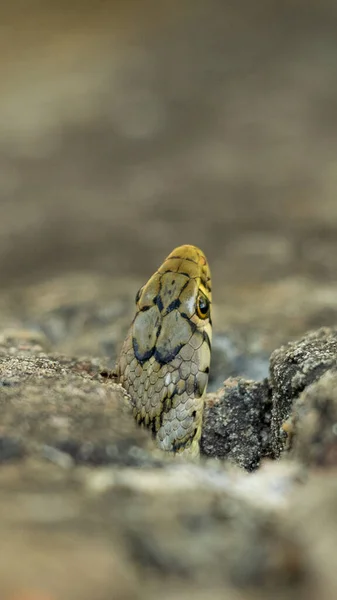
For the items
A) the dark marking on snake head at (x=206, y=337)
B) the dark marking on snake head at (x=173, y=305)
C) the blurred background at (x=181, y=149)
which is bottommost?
the dark marking on snake head at (x=206, y=337)

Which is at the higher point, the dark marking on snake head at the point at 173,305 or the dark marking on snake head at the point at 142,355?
the dark marking on snake head at the point at 173,305

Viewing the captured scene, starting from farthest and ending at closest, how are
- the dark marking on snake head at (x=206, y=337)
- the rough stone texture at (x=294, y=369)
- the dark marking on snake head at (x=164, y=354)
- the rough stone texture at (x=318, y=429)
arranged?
the dark marking on snake head at (x=206, y=337) → the dark marking on snake head at (x=164, y=354) → the rough stone texture at (x=294, y=369) → the rough stone texture at (x=318, y=429)

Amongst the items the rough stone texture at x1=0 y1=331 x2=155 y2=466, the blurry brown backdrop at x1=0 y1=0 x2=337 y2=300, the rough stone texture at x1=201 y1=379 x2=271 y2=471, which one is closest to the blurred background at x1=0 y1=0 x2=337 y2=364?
the blurry brown backdrop at x1=0 y1=0 x2=337 y2=300

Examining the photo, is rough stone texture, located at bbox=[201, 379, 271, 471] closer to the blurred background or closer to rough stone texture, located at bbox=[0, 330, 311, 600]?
rough stone texture, located at bbox=[0, 330, 311, 600]

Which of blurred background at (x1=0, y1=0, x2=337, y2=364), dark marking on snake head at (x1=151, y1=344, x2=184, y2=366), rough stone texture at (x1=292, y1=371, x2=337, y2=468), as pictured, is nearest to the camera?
rough stone texture at (x1=292, y1=371, x2=337, y2=468)

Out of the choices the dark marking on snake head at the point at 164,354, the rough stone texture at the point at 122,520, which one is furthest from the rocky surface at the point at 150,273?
the dark marking on snake head at the point at 164,354

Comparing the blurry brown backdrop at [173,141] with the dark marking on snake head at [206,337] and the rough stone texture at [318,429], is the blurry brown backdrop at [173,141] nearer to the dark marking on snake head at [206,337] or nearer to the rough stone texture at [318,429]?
the dark marking on snake head at [206,337]

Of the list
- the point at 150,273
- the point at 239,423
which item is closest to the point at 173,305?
the point at 239,423
